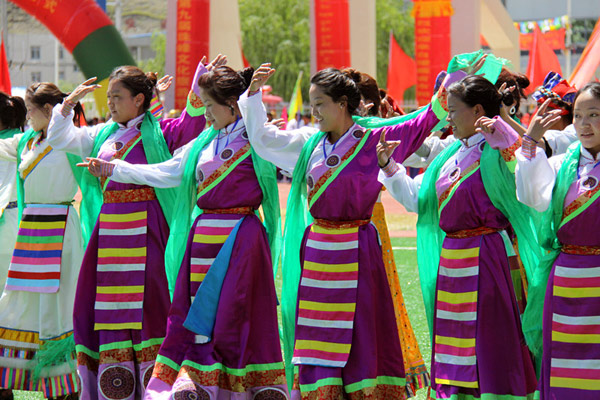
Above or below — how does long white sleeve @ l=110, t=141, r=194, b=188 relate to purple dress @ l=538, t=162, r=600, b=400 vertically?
above

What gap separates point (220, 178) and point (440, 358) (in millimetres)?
1357

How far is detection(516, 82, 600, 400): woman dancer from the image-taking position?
12.1 ft

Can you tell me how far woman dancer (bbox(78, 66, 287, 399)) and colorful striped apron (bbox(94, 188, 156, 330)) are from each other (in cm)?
31

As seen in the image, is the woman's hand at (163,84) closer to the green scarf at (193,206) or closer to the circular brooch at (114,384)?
the green scarf at (193,206)

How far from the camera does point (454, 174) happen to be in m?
4.20

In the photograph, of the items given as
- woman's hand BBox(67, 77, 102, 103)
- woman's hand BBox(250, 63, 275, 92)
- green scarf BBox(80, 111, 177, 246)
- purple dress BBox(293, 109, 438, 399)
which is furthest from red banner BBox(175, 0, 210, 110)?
purple dress BBox(293, 109, 438, 399)

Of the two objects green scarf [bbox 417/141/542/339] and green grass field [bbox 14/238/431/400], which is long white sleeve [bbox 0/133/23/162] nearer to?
green grass field [bbox 14/238/431/400]

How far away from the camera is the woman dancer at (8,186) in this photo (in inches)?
236

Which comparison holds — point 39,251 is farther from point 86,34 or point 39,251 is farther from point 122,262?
point 86,34

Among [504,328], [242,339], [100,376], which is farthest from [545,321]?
[100,376]

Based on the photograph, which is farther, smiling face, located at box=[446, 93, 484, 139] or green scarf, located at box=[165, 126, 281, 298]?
green scarf, located at box=[165, 126, 281, 298]

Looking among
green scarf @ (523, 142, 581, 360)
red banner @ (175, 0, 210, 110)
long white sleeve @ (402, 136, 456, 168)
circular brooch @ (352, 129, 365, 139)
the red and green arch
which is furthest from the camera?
red banner @ (175, 0, 210, 110)

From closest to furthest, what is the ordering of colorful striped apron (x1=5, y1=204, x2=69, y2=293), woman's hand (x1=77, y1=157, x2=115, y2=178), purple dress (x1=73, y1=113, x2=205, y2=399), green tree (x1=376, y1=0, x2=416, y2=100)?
woman's hand (x1=77, y1=157, x2=115, y2=178) < purple dress (x1=73, y1=113, x2=205, y2=399) < colorful striped apron (x1=5, y1=204, x2=69, y2=293) < green tree (x1=376, y1=0, x2=416, y2=100)

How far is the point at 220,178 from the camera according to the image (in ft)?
15.0
